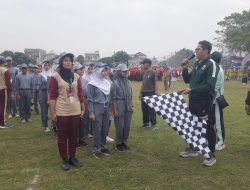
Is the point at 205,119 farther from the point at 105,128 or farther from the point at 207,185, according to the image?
the point at 105,128

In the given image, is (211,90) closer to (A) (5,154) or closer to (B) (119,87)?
(B) (119,87)

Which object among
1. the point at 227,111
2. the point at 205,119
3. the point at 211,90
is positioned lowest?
the point at 227,111

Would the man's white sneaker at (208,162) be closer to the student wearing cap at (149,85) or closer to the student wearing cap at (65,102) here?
the student wearing cap at (65,102)

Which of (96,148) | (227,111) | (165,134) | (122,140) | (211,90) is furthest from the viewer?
(227,111)

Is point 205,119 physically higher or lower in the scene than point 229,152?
higher

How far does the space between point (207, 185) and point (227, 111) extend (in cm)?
878

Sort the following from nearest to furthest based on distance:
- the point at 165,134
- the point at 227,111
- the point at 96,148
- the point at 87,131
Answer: the point at 96,148 < the point at 87,131 < the point at 165,134 < the point at 227,111

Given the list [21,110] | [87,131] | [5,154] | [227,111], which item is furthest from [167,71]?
[5,154]

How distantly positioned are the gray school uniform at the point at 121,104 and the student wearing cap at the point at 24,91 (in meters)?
5.22

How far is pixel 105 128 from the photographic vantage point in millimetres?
7590

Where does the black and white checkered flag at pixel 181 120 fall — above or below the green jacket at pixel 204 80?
below

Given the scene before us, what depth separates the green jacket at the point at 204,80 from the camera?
253 inches

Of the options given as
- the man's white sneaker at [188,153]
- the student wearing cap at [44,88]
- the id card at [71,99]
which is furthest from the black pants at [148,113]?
the id card at [71,99]

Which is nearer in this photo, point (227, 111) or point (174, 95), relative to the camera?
point (174, 95)
